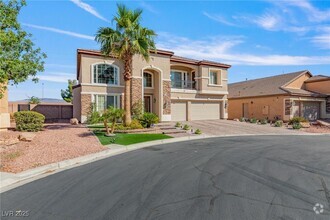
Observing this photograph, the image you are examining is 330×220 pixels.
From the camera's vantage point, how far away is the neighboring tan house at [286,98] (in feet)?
93.0

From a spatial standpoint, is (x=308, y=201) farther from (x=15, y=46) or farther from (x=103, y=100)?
(x=103, y=100)

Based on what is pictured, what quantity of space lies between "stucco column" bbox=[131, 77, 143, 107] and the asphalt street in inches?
526

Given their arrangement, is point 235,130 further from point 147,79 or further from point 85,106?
point 85,106

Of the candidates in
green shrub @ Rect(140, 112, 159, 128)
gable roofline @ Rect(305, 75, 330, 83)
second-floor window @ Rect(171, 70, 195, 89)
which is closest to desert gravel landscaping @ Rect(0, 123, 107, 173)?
green shrub @ Rect(140, 112, 159, 128)

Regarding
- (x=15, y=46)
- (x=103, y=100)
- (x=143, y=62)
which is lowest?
(x=103, y=100)

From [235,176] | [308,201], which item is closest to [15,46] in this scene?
[235,176]

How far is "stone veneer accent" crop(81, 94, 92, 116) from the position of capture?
2047 cm

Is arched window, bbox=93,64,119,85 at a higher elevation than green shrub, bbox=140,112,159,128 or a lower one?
higher

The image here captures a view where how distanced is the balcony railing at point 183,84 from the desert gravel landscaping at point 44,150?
1445cm

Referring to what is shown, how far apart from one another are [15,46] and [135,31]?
25.9 feet

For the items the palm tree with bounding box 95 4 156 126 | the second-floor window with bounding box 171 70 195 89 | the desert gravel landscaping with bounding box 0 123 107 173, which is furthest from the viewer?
the second-floor window with bounding box 171 70 195 89

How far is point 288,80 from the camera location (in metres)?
31.3

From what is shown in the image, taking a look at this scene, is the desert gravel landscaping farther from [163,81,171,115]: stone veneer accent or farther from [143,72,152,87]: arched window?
[143,72,152,87]: arched window

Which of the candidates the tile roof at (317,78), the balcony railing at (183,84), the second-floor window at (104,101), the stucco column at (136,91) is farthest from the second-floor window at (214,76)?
the tile roof at (317,78)
